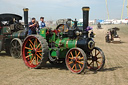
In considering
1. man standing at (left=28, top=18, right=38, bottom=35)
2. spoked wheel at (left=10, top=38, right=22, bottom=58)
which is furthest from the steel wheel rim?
man standing at (left=28, top=18, right=38, bottom=35)

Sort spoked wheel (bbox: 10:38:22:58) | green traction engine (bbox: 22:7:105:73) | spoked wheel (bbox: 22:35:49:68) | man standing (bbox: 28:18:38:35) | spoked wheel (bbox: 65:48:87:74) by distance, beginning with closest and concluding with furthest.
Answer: spoked wheel (bbox: 65:48:87:74) < green traction engine (bbox: 22:7:105:73) < spoked wheel (bbox: 22:35:49:68) < man standing (bbox: 28:18:38:35) < spoked wheel (bbox: 10:38:22:58)

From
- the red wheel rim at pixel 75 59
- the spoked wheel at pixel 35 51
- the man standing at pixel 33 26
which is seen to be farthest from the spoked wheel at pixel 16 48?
the red wheel rim at pixel 75 59

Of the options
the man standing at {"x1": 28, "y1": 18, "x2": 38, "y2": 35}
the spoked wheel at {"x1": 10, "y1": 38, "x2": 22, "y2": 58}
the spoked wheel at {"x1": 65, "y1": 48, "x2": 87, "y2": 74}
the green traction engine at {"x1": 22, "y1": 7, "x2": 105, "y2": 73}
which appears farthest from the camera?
the spoked wheel at {"x1": 10, "y1": 38, "x2": 22, "y2": 58}

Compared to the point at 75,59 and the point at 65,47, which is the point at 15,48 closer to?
the point at 65,47

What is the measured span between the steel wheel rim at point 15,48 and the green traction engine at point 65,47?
2.54 meters

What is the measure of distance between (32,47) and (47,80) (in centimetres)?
224

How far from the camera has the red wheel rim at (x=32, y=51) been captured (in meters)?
A: 7.06

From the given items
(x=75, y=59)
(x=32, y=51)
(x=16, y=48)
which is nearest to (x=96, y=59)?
(x=75, y=59)

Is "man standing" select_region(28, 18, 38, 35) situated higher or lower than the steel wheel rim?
higher

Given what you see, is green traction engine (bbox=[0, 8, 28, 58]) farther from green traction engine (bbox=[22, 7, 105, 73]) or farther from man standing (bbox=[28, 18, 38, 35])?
green traction engine (bbox=[22, 7, 105, 73])

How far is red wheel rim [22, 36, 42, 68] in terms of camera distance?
23.1 feet

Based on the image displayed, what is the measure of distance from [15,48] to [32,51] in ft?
10.4

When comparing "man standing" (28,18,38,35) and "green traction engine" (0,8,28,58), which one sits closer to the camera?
"man standing" (28,18,38,35)

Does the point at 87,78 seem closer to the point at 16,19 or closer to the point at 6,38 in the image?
the point at 6,38
